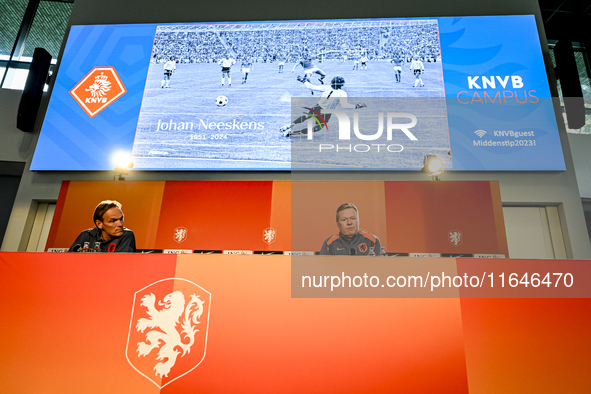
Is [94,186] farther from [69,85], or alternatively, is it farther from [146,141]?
[69,85]

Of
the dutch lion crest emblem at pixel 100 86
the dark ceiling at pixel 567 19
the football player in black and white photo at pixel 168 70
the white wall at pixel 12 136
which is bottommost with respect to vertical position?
the white wall at pixel 12 136

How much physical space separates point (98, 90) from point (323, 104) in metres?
2.84

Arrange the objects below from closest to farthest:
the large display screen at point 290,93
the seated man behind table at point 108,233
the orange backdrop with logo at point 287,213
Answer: the seated man behind table at point 108,233
the orange backdrop with logo at point 287,213
the large display screen at point 290,93

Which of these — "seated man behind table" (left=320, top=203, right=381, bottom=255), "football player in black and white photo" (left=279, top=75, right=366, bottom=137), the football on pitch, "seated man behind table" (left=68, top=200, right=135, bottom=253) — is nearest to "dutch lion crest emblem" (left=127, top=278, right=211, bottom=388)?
"seated man behind table" (left=320, top=203, right=381, bottom=255)

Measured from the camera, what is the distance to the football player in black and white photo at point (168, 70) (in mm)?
4027

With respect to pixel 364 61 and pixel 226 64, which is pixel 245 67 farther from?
pixel 364 61

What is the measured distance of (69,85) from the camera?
13.5 feet

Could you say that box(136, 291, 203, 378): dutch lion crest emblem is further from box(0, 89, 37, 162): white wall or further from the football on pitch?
box(0, 89, 37, 162): white wall

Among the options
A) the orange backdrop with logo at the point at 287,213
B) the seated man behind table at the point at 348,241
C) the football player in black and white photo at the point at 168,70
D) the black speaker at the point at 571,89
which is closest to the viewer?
the seated man behind table at the point at 348,241

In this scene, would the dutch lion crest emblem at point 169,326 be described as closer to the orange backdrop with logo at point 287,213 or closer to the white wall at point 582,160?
the orange backdrop with logo at point 287,213

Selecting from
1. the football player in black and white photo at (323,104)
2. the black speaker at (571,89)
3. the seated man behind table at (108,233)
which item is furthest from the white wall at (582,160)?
the seated man behind table at (108,233)

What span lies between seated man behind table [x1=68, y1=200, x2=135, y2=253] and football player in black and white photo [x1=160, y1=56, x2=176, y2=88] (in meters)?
2.01

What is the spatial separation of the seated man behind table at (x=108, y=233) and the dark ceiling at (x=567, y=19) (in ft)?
20.5

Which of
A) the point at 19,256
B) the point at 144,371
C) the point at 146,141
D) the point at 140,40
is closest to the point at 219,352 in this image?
the point at 144,371
